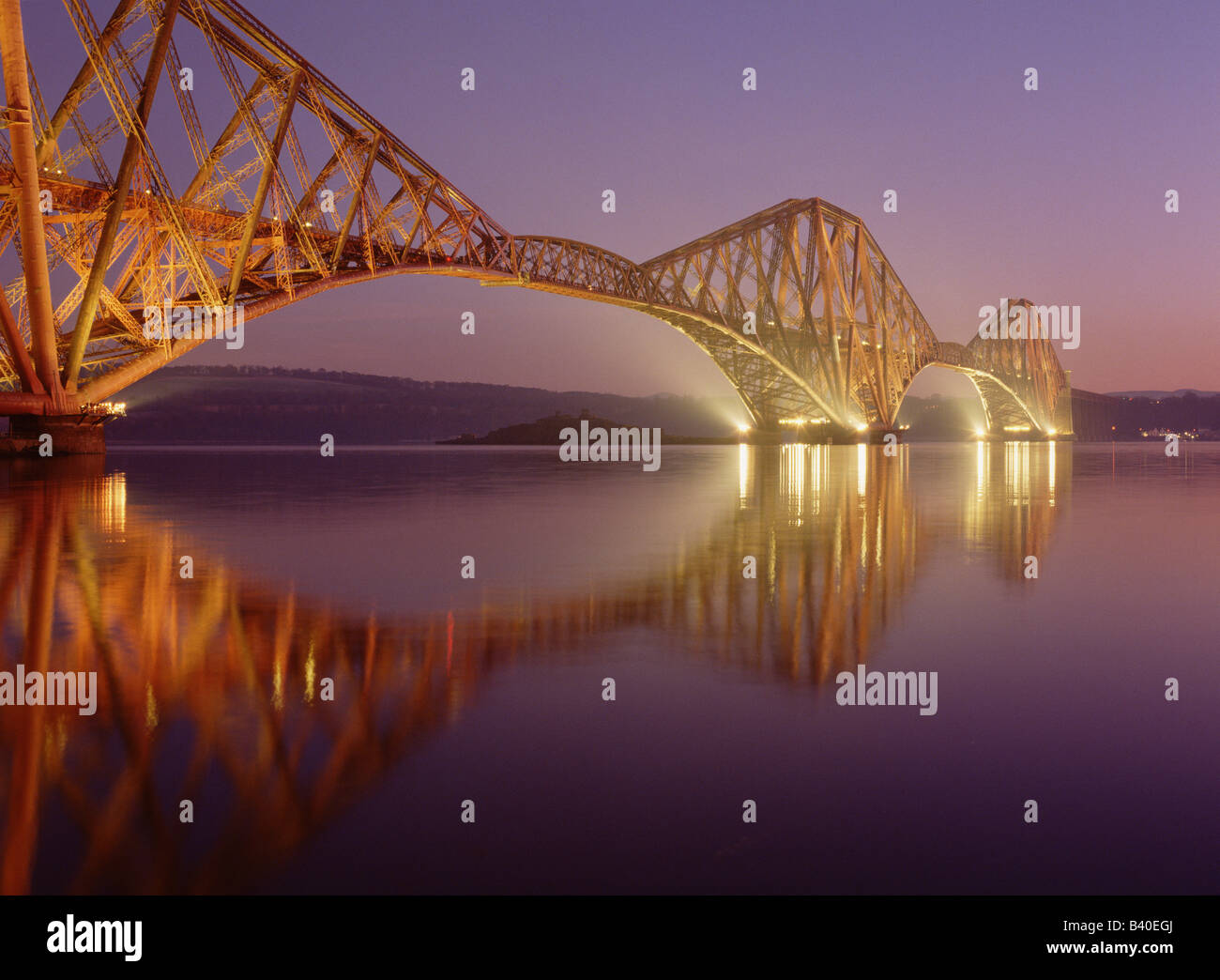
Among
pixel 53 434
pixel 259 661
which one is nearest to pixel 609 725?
pixel 259 661

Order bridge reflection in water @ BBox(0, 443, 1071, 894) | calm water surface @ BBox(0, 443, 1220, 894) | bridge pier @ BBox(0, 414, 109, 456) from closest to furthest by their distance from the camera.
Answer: calm water surface @ BBox(0, 443, 1220, 894) < bridge reflection in water @ BBox(0, 443, 1071, 894) < bridge pier @ BBox(0, 414, 109, 456)

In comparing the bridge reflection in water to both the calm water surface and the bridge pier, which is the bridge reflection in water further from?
the bridge pier

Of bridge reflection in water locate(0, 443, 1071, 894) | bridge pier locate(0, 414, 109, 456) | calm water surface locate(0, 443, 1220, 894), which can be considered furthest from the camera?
bridge pier locate(0, 414, 109, 456)

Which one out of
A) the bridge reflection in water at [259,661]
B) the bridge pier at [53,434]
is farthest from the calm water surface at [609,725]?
the bridge pier at [53,434]

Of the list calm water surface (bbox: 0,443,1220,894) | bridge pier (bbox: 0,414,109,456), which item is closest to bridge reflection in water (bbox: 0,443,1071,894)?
calm water surface (bbox: 0,443,1220,894)

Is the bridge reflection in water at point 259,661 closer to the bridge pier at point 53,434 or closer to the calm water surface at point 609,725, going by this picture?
the calm water surface at point 609,725
